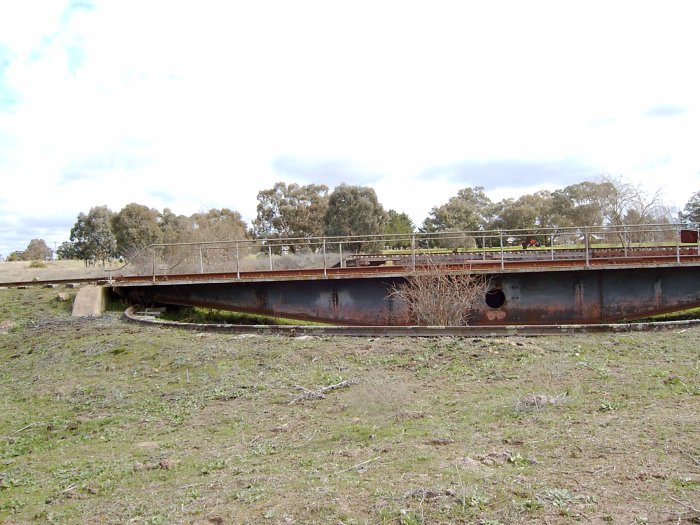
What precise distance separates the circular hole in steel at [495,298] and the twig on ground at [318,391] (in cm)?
1172

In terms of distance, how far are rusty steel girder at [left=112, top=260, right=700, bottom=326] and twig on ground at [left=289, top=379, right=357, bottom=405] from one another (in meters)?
10.0

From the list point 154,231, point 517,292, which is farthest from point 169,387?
point 154,231

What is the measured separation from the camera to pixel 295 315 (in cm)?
Result: 1911

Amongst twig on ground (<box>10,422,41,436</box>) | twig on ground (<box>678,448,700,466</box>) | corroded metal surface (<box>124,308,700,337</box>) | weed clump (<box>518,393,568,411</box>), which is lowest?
twig on ground (<box>10,422,41,436</box>)

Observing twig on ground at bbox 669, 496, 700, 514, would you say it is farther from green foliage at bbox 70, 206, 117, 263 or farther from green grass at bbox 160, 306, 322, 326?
green foliage at bbox 70, 206, 117, 263

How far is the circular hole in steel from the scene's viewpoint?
18531mm

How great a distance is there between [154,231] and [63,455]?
5382 cm

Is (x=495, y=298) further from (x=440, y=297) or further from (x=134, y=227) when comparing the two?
(x=134, y=227)

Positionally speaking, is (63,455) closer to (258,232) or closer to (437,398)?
(437,398)

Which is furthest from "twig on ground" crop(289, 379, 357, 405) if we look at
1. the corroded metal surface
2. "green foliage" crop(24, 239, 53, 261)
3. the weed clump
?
"green foliage" crop(24, 239, 53, 261)

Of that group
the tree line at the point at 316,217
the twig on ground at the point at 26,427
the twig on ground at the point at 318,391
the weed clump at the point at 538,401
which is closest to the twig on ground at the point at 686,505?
the weed clump at the point at 538,401

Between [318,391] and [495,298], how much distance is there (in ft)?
41.1

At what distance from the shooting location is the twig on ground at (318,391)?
23.5 feet

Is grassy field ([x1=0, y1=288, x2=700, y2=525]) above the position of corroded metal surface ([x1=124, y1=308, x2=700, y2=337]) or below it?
below
